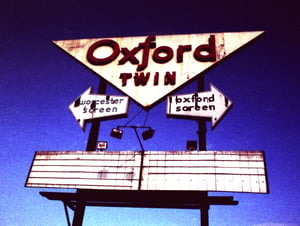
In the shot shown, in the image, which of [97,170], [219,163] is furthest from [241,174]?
[97,170]

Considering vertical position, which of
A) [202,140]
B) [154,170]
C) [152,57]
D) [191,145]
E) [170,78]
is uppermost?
[152,57]

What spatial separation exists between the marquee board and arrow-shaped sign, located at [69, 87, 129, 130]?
1.28 m

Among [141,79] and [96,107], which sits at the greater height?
[141,79]

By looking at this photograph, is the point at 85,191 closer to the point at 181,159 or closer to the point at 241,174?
the point at 181,159

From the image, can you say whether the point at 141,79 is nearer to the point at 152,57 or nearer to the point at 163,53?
the point at 152,57

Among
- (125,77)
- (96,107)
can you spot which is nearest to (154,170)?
(96,107)

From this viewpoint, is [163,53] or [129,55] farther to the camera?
[129,55]

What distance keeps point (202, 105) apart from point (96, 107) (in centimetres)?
324

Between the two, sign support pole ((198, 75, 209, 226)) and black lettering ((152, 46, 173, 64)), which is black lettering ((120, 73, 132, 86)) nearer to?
black lettering ((152, 46, 173, 64))

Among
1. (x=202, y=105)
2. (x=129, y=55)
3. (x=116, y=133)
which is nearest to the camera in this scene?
(x=202, y=105)

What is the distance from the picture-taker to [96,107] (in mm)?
8758

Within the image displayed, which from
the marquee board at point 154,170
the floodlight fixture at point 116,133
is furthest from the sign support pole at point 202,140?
the floodlight fixture at point 116,133

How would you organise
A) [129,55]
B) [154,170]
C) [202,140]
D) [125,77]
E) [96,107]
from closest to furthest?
[154,170] → [202,140] → [96,107] → [125,77] → [129,55]

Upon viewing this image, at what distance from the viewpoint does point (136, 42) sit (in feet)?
32.8
